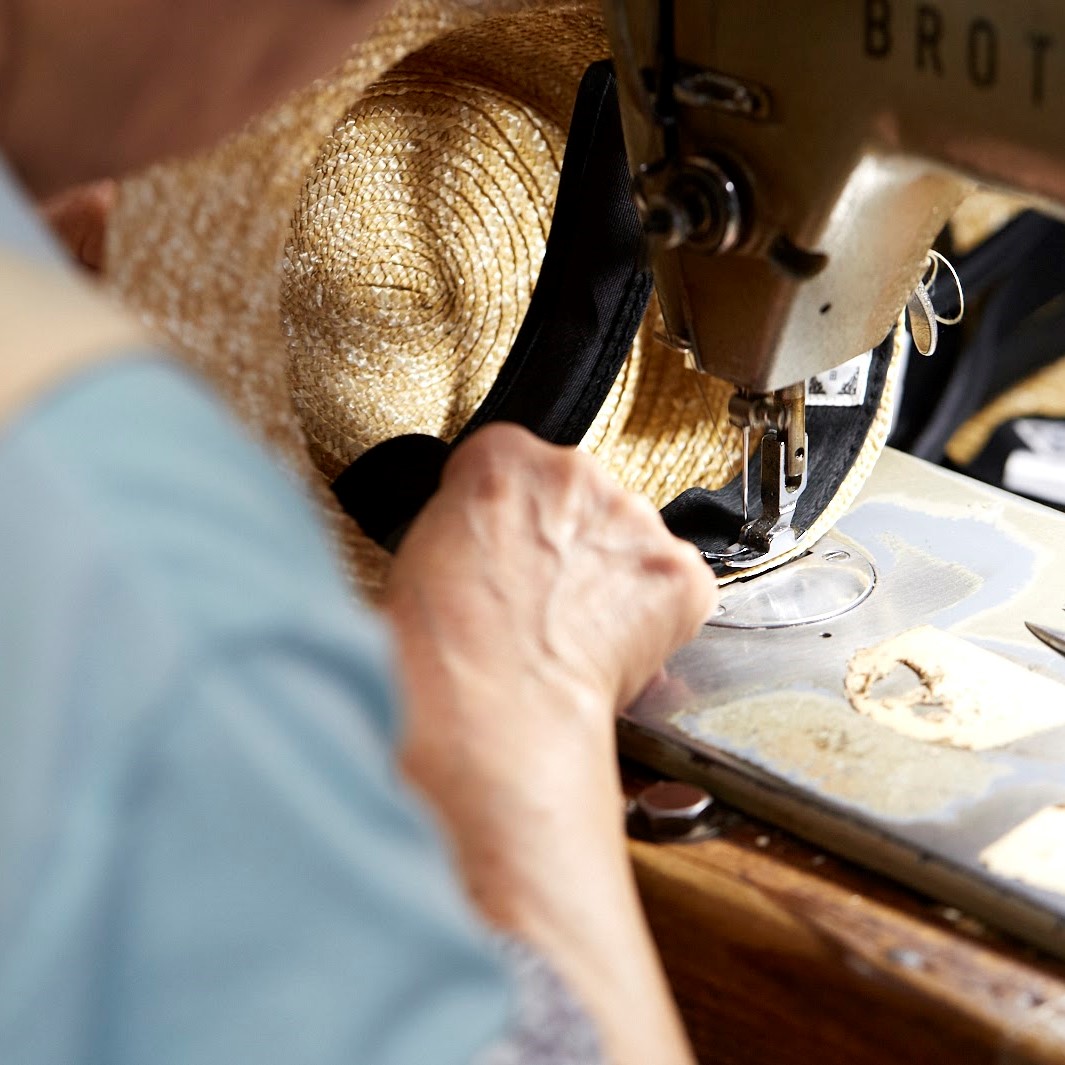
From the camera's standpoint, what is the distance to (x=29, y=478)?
0.30 meters

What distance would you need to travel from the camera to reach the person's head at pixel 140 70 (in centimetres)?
42

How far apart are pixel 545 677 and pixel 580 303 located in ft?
1.70

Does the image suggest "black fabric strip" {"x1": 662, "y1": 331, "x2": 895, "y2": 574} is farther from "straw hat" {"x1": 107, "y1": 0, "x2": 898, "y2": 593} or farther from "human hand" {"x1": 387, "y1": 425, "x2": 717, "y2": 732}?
"human hand" {"x1": 387, "y1": 425, "x2": 717, "y2": 732}

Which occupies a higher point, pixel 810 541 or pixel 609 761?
pixel 609 761

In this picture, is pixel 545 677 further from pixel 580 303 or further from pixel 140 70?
pixel 580 303

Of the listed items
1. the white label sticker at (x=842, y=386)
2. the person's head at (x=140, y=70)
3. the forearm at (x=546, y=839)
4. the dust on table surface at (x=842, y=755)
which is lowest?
the dust on table surface at (x=842, y=755)

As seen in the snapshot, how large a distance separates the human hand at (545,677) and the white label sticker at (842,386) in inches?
13.2

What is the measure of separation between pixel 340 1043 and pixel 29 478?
0.46 ft

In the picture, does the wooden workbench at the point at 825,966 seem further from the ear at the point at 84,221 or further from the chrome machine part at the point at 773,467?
the ear at the point at 84,221

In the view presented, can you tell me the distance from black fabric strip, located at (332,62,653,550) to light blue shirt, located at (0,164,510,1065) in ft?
2.15

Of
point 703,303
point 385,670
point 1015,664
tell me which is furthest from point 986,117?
point 385,670

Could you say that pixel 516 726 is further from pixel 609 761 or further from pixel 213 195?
pixel 213 195

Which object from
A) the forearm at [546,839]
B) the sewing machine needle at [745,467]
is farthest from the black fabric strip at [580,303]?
the forearm at [546,839]

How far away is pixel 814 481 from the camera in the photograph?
957 millimetres
